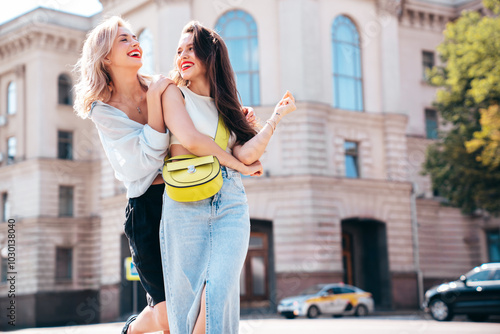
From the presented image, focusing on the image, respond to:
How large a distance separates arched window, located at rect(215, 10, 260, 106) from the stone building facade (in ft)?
0.20

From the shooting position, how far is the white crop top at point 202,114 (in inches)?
179

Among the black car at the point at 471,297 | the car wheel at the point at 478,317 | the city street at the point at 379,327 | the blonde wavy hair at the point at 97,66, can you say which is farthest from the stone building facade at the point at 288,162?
the blonde wavy hair at the point at 97,66

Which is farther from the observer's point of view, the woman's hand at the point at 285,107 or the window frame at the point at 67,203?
the window frame at the point at 67,203

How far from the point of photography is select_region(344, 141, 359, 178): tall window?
33062mm

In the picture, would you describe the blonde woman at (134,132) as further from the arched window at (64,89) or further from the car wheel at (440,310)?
the arched window at (64,89)

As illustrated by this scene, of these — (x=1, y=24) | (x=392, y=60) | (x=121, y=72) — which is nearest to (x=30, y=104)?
(x=1, y=24)

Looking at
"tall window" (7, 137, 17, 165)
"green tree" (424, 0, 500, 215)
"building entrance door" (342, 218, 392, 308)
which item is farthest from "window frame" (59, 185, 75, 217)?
"green tree" (424, 0, 500, 215)

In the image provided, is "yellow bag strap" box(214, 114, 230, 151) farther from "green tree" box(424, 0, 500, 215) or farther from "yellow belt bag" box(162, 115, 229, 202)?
"green tree" box(424, 0, 500, 215)

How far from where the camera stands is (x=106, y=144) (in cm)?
480

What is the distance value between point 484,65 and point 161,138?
24.5 meters

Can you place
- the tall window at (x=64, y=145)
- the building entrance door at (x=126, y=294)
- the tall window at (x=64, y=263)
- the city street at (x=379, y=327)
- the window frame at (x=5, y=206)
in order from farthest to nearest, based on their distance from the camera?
the window frame at (x=5, y=206), the tall window at (x=64, y=145), the tall window at (x=64, y=263), the building entrance door at (x=126, y=294), the city street at (x=379, y=327)

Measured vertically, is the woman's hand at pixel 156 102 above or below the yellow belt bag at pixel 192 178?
above

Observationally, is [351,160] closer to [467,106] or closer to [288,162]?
[288,162]

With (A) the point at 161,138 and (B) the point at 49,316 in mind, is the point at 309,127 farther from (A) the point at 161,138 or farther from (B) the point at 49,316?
(A) the point at 161,138
